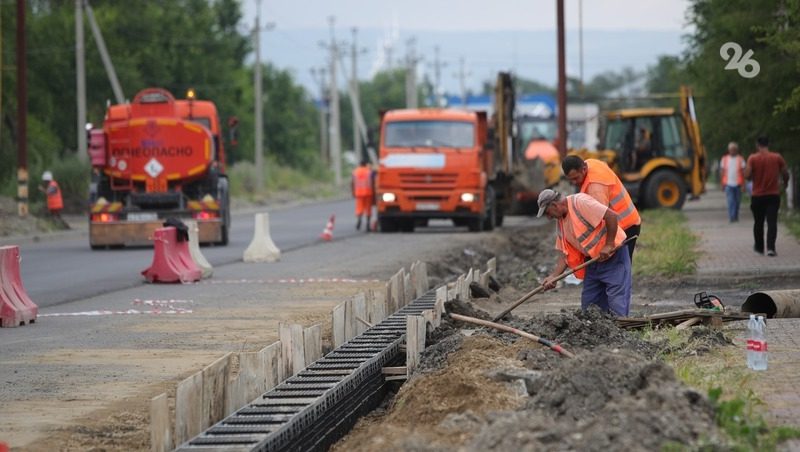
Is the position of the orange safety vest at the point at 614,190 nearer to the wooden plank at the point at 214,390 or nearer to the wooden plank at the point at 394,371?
the wooden plank at the point at 394,371

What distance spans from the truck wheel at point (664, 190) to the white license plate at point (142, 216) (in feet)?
50.6

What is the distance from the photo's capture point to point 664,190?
41.9 meters

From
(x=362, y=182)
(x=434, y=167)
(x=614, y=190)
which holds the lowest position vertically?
(x=362, y=182)

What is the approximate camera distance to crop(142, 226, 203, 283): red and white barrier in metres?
21.7

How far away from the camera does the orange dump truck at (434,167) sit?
115 feet

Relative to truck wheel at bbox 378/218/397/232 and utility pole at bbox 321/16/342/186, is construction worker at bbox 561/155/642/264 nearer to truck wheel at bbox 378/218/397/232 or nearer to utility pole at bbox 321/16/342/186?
truck wheel at bbox 378/218/397/232

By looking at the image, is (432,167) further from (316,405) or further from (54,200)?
(316,405)

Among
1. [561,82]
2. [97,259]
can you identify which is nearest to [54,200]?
[97,259]

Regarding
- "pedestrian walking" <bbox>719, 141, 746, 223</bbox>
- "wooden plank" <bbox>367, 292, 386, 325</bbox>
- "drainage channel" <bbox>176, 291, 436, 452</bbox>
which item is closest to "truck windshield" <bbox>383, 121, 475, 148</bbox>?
"pedestrian walking" <bbox>719, 141, 746, 223</bbox>

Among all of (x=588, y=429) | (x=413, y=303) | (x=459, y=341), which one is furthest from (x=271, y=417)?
(x=413, y=303)

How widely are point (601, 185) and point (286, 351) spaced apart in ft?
11.4

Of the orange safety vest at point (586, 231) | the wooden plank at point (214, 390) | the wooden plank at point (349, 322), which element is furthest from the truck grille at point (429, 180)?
Answer: the wooden plank at point (214, 390)

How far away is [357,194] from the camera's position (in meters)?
37.3

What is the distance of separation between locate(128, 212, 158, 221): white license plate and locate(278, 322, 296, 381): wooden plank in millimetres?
20331
